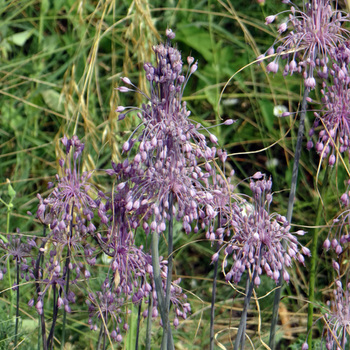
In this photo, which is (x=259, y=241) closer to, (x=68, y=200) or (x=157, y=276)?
(x=157, y=276)

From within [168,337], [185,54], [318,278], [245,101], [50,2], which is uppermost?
[50,2]

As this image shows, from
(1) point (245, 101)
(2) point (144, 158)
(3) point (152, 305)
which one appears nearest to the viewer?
(2) point (144, 158)

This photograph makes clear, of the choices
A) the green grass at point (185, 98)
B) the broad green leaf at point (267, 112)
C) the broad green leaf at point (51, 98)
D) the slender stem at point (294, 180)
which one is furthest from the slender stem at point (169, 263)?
the broad green leaf at point (51, 98)

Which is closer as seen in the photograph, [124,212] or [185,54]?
[124,212]

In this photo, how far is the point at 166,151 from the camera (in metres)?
1.50

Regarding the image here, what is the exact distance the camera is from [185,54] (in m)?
4.12

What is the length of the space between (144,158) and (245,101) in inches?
111

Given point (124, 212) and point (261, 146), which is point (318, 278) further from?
point (124, 212)

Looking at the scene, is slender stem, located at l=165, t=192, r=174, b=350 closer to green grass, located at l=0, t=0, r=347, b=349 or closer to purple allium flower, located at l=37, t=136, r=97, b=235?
purple allium flower, located at l=37, t=136, r=97, b=235

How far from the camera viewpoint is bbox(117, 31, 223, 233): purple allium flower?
148cm

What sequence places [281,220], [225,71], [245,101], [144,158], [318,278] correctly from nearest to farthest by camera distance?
[144,158] < [281,220] < [318,278] < [225,71] < [245,101]

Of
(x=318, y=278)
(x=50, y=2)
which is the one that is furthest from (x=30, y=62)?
(x=318, y=278)

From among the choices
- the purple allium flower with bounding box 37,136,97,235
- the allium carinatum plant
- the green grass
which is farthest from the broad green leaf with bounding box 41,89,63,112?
the allium carinatum plant

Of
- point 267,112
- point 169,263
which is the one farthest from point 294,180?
point 267,112
